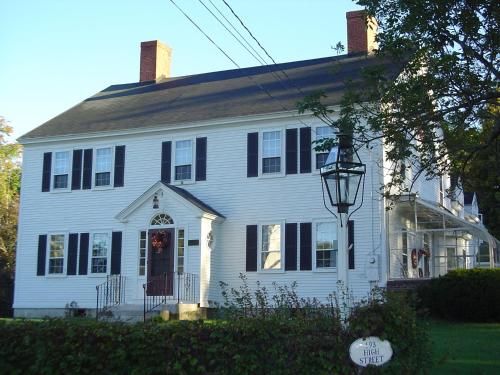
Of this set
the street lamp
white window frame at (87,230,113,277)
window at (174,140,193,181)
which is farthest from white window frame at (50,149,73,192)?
the street lamp

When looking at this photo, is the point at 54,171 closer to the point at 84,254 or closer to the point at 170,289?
the point at 84,254

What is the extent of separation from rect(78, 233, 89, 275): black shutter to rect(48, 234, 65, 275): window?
0.86 m

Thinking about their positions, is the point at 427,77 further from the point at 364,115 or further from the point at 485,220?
the point at 485,220

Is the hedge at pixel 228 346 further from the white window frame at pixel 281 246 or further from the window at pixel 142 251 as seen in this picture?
the window at pixel 142 251

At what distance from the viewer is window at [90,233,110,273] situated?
24.2 meters

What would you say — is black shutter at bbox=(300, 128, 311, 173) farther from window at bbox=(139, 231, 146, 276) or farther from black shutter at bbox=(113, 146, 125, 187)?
black shutter at bbox=(113, 146, 125, 187)

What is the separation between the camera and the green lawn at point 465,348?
10367mm

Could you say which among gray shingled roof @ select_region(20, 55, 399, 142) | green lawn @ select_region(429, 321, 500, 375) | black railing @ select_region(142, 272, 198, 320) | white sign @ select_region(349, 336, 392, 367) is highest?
gray shingled roof @ select_region(20, 55, 399, 142)

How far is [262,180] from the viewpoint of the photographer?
22.5 m

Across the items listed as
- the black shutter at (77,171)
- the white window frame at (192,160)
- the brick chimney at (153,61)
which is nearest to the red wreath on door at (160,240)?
the white window frame at (192,160)

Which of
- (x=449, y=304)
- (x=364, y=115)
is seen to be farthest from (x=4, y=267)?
(x=364, y=115)

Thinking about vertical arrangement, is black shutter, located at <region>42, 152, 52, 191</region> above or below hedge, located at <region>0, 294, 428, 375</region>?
above

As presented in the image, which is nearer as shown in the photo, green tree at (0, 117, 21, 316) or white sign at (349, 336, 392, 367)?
white sign at (349, 336, 392, 367)

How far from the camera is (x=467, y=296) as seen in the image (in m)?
18.0
